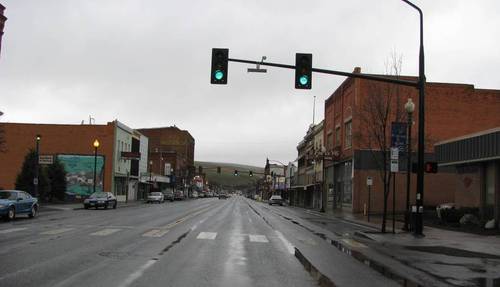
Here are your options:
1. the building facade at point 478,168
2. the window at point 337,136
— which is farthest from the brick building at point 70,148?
the building facade at point 478,168

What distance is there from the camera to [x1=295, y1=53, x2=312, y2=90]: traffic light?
71.5 ft

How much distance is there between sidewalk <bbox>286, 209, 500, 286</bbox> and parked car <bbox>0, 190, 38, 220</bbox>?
16.3 meters

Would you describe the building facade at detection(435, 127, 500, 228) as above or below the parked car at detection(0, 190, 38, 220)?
above

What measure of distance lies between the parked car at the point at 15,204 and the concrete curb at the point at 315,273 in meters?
17.8

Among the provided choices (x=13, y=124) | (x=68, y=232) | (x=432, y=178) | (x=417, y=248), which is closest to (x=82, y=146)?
(x=13, y=124)

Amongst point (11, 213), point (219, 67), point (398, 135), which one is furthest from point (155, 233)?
point (398, 135)

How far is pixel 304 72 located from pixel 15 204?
16.2 meters

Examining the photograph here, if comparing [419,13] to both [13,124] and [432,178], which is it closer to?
[432,178]

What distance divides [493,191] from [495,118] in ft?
85.6

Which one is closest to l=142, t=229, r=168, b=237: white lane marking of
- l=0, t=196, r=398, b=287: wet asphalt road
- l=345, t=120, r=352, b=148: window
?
l=0, t=196, r=398, b=287: wet asphalt road

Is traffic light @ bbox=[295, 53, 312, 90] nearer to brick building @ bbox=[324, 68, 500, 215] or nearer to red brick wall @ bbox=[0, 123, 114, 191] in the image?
brick building @ bbox=[324, 68, 500, 215]

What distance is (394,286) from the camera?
36.5 feet

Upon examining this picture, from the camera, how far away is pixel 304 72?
21.8 metres

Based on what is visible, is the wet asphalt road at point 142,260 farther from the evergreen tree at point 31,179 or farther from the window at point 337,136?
the window at point 337,136
